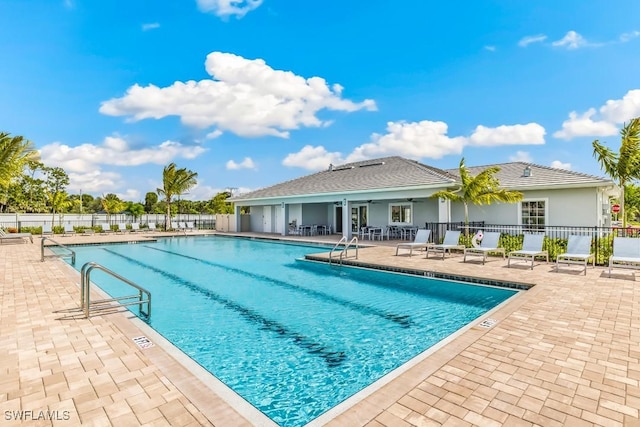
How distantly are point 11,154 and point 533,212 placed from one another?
1024 inches

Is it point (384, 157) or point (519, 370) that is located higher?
point (384, 157)

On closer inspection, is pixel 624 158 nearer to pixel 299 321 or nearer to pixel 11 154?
pixel 299 321

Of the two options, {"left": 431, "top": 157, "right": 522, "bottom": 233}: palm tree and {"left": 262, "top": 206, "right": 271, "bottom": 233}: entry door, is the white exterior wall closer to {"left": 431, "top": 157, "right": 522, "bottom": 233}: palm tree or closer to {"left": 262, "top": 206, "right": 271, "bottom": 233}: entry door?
{"left": 431, "top": 157, "right": 522, "bottom": 233}: palm tree

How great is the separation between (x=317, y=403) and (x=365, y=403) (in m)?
0.90

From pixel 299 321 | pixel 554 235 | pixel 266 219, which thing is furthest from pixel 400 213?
pixel 299 321

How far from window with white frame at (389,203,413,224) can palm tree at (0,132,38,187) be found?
20.4 m

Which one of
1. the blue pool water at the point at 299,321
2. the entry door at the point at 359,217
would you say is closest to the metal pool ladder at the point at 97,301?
the blue pool water at the point at 299,321

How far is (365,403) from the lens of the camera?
3.09 metres

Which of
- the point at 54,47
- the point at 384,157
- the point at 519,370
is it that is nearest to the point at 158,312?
the point at 519,370

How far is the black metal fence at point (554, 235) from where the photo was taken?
11.1 m

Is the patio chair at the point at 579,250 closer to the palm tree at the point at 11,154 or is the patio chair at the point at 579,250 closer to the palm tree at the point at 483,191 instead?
the palm tree at the point at 483,191

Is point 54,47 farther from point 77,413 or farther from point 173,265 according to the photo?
point 77,413

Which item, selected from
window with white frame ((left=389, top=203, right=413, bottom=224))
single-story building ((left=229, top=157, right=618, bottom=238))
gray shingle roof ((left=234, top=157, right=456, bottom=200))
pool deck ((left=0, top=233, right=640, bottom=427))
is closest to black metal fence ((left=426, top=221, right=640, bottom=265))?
single-story building ((left=229, top=157, right=618, bottom=238))

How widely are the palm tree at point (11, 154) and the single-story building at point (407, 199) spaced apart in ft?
44.6
